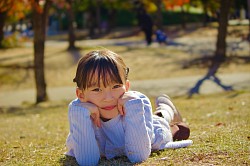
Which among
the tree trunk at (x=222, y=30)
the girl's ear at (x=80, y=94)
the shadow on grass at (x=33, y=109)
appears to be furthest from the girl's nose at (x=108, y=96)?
the tree trunk at (x=222, y=30)

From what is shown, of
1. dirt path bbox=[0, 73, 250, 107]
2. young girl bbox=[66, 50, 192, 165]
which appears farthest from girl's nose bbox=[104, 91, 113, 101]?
dirt path bbox=[0, 73, 250, 107]

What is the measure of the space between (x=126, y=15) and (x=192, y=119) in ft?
141

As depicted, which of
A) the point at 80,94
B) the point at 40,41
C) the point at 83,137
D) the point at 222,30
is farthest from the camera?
the point at 222,30

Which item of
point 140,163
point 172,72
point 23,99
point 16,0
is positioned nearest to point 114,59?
point 140,163

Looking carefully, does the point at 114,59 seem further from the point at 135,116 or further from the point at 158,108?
the point at 158,108

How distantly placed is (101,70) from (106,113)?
41 cm

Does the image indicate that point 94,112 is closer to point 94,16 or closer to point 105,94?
point 105,94

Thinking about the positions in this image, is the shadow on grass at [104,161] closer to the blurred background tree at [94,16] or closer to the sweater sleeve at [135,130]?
the sweater sleeve at [135,130]

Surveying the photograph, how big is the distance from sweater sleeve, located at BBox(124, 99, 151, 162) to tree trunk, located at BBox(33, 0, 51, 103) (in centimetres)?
1020

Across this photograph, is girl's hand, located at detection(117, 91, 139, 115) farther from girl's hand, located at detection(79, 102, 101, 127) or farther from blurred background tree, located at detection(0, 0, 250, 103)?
blurred background tree, located at detection(0, 0, 250, 103)

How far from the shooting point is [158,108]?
16.1ft

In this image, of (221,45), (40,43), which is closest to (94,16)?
(221,45)

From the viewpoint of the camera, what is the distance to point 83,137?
3863mm

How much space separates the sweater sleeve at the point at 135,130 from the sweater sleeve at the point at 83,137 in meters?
0.26
